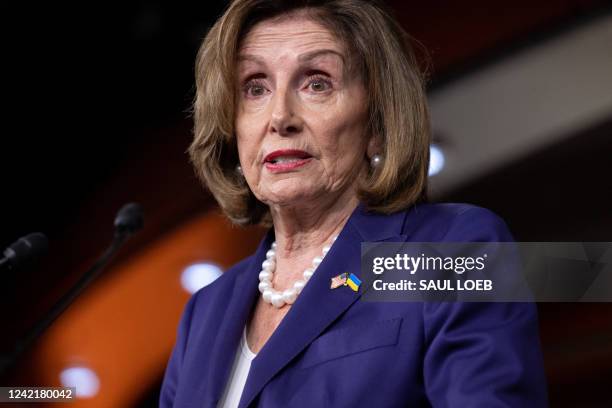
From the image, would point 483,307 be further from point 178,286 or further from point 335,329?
point 178,286

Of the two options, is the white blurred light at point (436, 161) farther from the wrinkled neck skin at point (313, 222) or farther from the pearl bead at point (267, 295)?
the pearl bead at point (267, 295)

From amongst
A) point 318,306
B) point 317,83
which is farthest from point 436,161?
point 318,306

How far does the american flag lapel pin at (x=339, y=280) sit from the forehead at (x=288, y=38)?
18.8 inches

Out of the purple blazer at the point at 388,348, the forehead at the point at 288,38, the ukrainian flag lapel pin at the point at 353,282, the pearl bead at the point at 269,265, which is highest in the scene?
the forehead at the point at 288,38

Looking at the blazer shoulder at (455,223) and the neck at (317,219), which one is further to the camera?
the neck at (317,219)

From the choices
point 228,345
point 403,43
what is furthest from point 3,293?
point 403,43

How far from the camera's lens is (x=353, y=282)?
1.52 metres

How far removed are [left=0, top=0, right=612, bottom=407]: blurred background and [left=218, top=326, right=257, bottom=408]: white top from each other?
85cm

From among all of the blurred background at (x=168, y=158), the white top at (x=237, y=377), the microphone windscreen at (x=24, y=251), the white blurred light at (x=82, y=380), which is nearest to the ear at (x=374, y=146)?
the white top at (x=237, y=377)

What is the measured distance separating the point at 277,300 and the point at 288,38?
546mm

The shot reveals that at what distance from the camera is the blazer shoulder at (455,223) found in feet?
4.76

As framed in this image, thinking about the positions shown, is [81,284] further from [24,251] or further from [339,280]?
[339,280]

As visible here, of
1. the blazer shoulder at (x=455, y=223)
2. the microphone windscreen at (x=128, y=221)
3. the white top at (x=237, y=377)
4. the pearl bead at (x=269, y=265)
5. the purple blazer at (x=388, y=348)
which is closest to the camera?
the purple blazer at (x=388, y=348)

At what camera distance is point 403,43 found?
5.76ft
